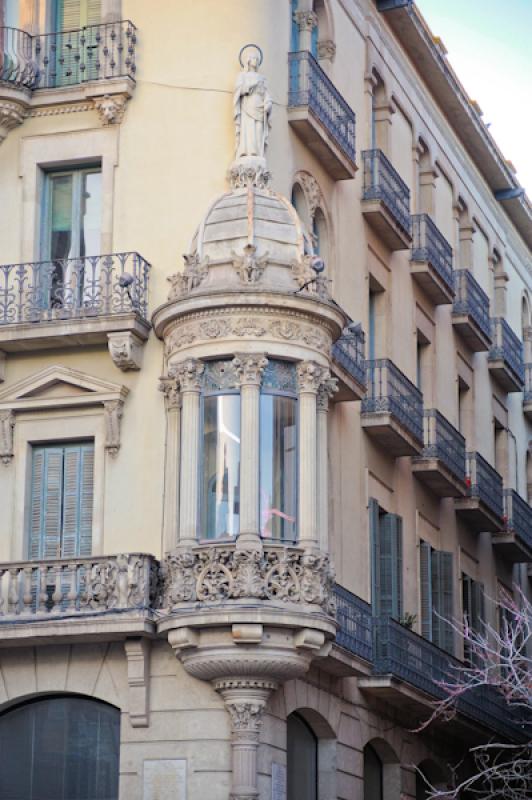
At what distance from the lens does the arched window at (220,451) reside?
82.5 ft

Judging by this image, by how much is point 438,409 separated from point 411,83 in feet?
22.3

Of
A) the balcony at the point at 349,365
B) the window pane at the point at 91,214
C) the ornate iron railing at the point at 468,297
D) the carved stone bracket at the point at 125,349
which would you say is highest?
the ornate iron railing at the point at 468,297

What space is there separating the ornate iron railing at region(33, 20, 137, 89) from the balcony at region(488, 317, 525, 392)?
51.3 feet

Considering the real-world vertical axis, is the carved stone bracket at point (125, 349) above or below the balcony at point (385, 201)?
below

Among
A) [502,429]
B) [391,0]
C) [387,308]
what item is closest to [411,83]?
[391,0]

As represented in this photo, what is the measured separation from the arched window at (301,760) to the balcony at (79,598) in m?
3.62

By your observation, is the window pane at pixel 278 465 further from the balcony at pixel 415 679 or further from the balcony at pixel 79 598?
the balcony at pixel 415 679

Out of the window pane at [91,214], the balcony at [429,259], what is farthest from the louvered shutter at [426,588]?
the window pane at [91,214]

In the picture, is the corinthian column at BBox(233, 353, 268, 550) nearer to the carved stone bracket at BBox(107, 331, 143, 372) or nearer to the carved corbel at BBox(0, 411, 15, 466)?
the carved stone bracket at BBox(107, 331, 143, 372)

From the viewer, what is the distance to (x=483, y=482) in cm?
3684

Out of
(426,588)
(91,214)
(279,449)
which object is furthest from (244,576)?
(426,588)

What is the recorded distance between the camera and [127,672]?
25281 mm

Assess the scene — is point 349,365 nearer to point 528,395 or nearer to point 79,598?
point 79,598

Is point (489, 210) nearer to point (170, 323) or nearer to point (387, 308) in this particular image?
point (387, 308)
